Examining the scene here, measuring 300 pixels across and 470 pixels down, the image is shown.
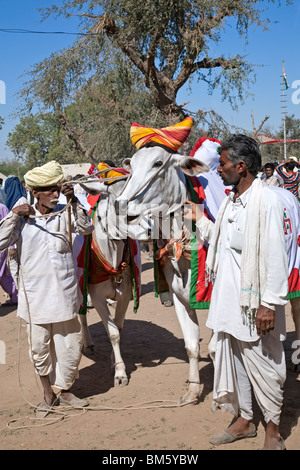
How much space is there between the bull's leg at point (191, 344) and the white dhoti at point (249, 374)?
0.80 meters

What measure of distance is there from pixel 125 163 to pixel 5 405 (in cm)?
257

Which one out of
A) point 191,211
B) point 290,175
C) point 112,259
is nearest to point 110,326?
point 112,259

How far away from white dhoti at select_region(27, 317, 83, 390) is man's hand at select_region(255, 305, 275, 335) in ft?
6.34

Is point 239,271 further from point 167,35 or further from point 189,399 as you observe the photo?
point 167,35

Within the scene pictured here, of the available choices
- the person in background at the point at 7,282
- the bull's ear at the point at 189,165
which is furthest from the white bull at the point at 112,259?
the person in background at the point at 7,282

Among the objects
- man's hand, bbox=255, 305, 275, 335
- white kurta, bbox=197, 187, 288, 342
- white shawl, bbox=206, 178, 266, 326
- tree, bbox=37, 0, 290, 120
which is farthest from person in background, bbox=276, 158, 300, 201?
man's hand, bbox=255, 305, 275, 335

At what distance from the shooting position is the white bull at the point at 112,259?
17.1 ft

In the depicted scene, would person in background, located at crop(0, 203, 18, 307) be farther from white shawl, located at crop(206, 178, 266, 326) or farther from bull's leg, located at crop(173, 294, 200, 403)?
white shawl, located at crop(206, 178, 266, 326)

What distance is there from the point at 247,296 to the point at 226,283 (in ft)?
0.88

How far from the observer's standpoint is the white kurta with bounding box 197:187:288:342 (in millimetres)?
3369

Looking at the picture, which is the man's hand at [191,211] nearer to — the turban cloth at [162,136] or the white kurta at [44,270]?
the turban cloth at [162,136]

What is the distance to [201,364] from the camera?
5801 mm
